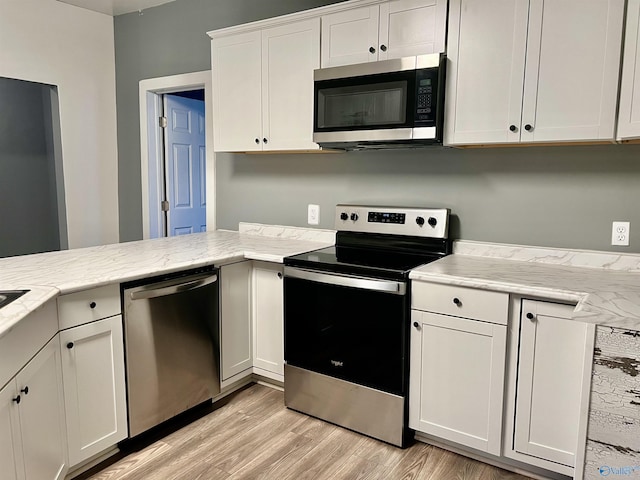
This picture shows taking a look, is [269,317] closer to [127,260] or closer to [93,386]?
[127,260]

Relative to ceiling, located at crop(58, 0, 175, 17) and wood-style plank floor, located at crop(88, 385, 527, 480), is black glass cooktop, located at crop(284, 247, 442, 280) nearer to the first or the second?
wood-style plank floor, located at crop(88, 385, 527, 480)

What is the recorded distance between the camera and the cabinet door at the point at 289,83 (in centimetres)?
261

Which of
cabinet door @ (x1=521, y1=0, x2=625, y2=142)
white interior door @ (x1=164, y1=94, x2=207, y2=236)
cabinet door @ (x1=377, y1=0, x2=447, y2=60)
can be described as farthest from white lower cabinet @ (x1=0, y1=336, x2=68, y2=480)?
white interior door @ (x1=164, y1=94, x2=207, y2=236)

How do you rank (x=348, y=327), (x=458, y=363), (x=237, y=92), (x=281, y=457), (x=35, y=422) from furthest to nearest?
(x=237, y=92) → (x=348, y=327) → (x=281, y=457) → (x=458, y=363) → (x=35, y=422)

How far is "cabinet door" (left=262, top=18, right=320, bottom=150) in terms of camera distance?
103 inches

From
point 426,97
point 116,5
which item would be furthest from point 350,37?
point 116,5

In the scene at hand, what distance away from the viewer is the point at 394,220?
2584 millimetres

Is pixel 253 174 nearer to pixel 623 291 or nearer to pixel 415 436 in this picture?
pixel 415 436

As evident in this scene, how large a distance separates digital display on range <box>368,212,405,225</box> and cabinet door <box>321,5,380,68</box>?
82 cm

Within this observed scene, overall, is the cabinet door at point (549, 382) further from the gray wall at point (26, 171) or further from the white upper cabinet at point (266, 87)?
the gray wall at point (26, 171)

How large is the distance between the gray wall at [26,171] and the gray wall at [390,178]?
2.90 ft

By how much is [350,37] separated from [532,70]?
0.94 metres

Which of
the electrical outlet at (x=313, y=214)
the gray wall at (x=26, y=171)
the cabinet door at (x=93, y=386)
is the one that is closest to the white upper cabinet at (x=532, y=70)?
the electrical outlet at (x=313, y=214)

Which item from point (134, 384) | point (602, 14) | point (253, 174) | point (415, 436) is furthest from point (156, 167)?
point (602, 14)
